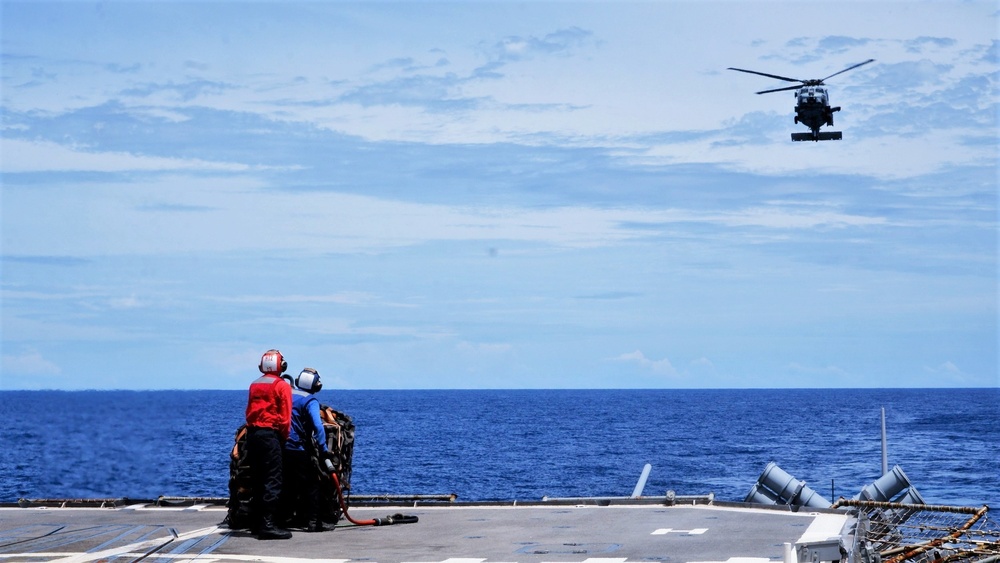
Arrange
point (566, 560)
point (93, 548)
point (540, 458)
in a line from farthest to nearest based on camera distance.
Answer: point (540, 458), point (93, 548), point (566, 560)

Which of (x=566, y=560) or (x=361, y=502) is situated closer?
(x=566, y=560)

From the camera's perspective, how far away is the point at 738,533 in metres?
15.2

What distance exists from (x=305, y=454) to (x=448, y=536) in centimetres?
234

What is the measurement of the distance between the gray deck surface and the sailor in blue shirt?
56 centimetres

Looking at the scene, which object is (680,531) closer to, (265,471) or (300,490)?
(300,490)

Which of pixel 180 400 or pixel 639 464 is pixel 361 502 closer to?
pixel 180 400

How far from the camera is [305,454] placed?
16.0 metres

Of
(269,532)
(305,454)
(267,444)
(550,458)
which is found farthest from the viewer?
(550,458)

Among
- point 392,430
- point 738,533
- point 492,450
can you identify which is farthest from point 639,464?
point 738,533

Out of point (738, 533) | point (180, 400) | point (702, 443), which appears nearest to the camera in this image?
point (738, 533)

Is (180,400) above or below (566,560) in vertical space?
above

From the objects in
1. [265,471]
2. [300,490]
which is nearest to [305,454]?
[300,490]

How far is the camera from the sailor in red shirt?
49.9 feet

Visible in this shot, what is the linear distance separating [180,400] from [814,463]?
6850cm
